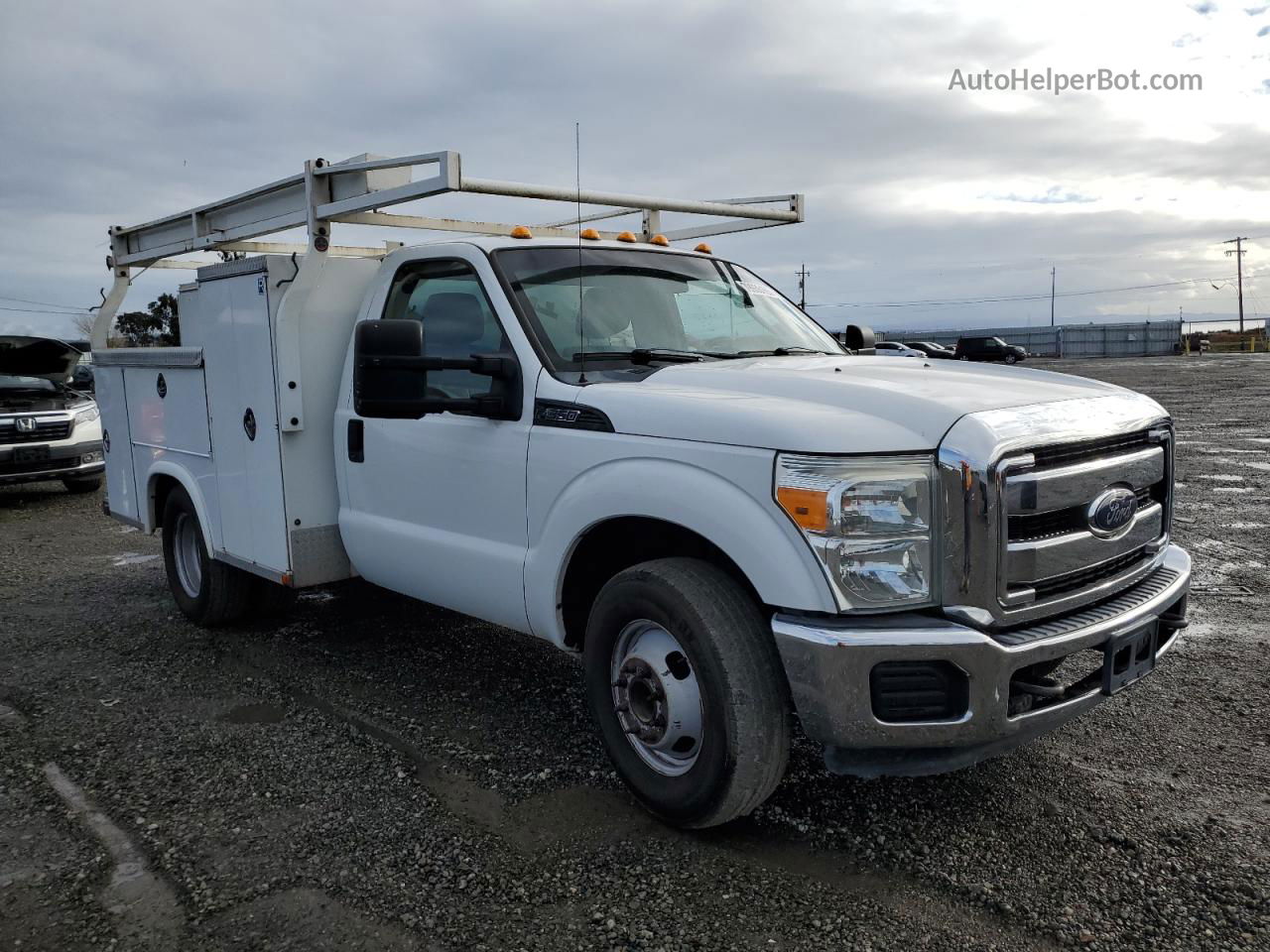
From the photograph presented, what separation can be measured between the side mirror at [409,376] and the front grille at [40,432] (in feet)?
29.0

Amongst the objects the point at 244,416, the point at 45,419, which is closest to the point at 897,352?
the point at 244,416

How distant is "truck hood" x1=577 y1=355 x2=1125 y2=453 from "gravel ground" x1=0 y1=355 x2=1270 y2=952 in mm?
1285

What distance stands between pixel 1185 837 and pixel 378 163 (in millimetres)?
3768

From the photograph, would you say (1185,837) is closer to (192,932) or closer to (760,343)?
(760,343)

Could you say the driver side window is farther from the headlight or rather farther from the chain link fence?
the chain link fence

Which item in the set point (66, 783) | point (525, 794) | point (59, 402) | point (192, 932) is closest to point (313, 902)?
point (192, 932)

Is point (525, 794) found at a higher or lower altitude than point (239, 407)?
lower

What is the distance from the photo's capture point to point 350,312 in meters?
4.73

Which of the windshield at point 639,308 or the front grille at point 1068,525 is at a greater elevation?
the windshield at point 639,308

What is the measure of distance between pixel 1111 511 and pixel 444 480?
239 cm

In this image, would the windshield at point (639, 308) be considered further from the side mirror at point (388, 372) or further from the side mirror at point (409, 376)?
the side mirror at point (388, 372)

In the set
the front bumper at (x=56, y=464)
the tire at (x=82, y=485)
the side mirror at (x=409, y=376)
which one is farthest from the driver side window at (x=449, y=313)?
the tire at (x=82, y=485)

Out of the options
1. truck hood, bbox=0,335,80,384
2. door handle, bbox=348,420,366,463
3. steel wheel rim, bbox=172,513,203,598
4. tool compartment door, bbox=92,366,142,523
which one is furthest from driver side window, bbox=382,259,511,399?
truck hood, bbox=0,335,80,384

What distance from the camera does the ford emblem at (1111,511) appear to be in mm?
3031
